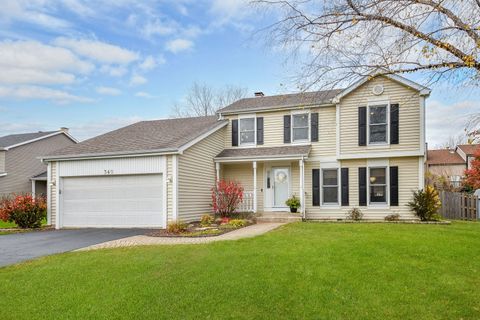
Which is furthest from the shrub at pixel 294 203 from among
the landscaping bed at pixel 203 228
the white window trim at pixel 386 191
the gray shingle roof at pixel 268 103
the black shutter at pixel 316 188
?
the gray shingle roof at pixel 268 103

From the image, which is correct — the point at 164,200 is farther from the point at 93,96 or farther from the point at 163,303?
the point at 93,96

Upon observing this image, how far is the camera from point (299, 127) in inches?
689

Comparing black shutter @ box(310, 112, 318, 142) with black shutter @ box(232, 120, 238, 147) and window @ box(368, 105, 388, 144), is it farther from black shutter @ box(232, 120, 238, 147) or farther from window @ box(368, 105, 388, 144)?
black shutter @ box(232, 120, 238, 147)

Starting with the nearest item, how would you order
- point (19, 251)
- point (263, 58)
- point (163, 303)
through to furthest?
point (163, 303), point (263, 58), point (19, 251)

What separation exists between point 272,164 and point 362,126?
4.27 metres

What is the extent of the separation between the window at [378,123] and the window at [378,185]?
4.18 feet

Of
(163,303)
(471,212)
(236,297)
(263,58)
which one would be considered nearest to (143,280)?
(163,303)

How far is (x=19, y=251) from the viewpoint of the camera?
32.8ft

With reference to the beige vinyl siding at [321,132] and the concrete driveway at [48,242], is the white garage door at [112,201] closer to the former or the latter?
the concrete driveway at [48,242]

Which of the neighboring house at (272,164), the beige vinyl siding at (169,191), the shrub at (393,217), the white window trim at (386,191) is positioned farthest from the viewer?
the white window trim at (386,191)

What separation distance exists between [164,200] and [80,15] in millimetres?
7112

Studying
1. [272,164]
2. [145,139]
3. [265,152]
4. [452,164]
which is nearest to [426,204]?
[272,164]

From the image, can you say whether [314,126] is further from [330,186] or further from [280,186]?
[280,186]

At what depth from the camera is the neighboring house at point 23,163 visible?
26.0 meters
